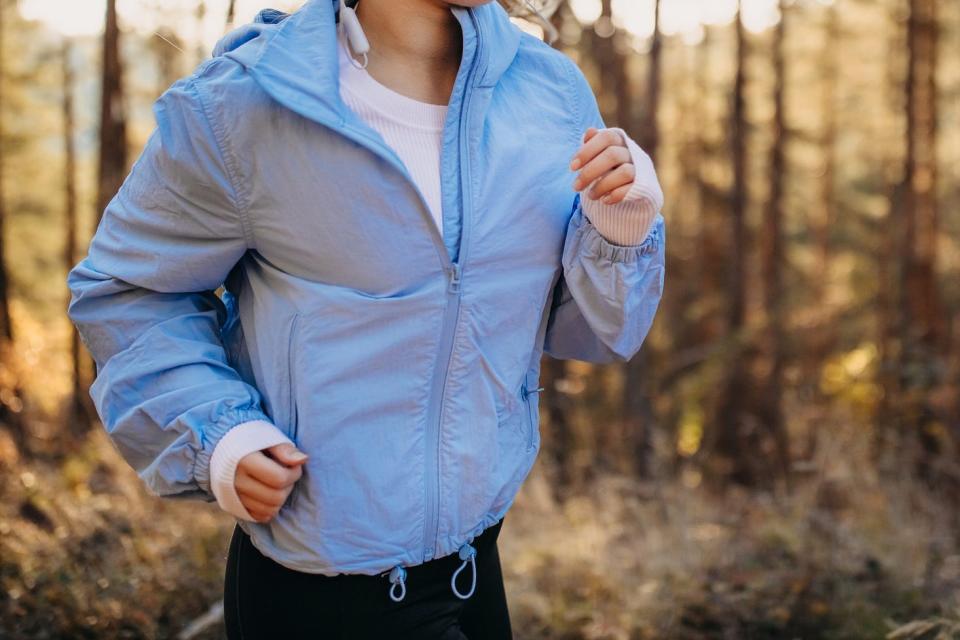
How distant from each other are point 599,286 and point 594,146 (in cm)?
26

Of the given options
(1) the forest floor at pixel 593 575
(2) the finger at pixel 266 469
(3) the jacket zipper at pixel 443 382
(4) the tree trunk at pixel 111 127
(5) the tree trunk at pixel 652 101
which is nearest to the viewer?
(2) the finger at pixel 266 469

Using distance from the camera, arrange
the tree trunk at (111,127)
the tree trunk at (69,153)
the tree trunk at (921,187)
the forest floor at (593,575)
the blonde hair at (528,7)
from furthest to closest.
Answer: the tree trunk at (69,153) → the tree trunk at (921,187) → the tree trunk at (111,127) → the forest floor at (593,575) → the blonde hair at (528,7)

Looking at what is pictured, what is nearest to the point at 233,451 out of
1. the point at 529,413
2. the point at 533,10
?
the point at 529,413

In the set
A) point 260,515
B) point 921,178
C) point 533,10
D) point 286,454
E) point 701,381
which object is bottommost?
point 701,381

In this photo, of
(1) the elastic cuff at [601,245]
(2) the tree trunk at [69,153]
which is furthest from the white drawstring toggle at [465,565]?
(2) the tree trunk at [69,153]

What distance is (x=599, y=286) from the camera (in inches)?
63.9

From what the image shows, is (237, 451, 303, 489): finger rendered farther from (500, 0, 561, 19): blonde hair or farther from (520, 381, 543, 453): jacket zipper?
(500, 0, 561, 19): blonde hair

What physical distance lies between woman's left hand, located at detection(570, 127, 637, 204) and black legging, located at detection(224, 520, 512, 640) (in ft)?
2.21

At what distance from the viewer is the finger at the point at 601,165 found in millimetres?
1487

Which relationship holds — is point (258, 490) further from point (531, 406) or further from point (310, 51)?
point (310, 51)

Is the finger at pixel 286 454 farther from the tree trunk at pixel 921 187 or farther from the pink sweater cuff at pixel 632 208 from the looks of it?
the tree trunk at pixel 921 187

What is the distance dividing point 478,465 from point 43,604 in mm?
2663

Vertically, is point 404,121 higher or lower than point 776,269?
higher

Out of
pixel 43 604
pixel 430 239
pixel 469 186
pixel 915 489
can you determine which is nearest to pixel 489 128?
pixel 469 186
